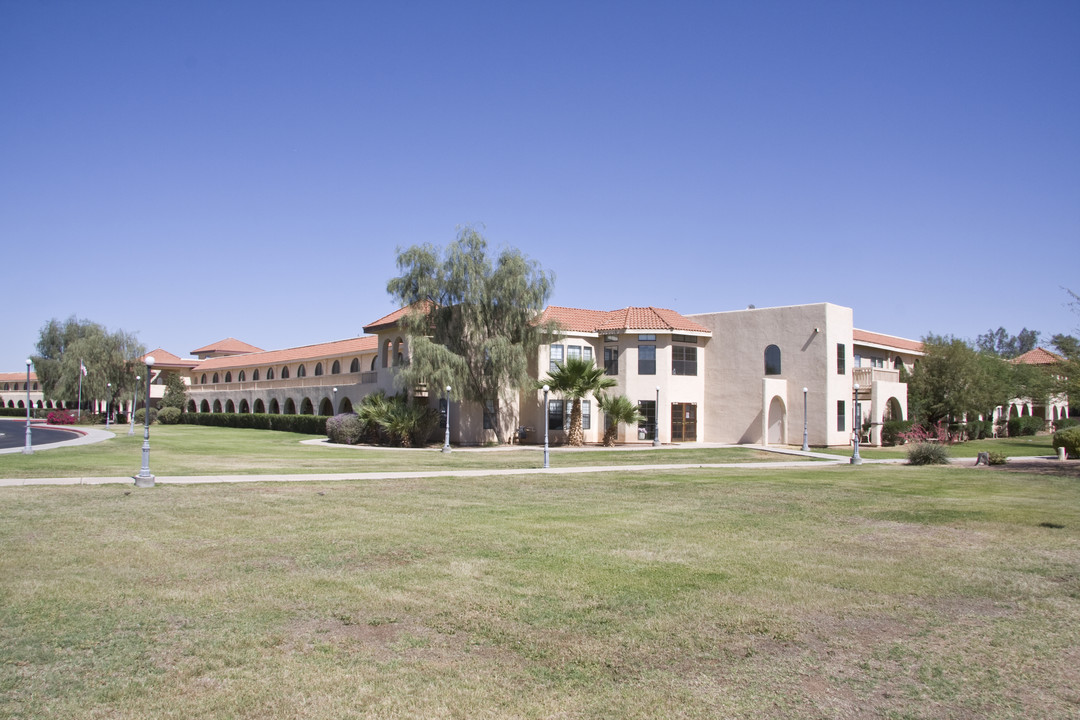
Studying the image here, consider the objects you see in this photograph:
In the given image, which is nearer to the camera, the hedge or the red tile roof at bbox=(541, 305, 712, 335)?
the red tile roof at bbox=(541, 305, 712, 335)

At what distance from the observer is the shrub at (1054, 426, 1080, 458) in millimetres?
30891

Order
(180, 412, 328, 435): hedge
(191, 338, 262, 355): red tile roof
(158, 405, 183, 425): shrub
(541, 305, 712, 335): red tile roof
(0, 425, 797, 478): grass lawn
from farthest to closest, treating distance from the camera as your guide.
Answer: (191, 338, 262, 355): red tile roof
(158, 405, 183, 425): shrub
(180, 412, 328, 435): hedge
(541, 305, 712, 335): red tile roof
(0, 425, 797, 478): grass lawn

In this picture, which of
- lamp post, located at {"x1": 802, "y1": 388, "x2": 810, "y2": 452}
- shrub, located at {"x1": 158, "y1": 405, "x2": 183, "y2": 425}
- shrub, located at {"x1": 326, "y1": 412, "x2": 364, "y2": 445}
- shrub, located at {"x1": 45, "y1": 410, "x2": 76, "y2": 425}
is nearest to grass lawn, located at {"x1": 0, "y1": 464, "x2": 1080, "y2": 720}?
lamp post, located at {"x1": 802, "y1": 388, "x2": 810, "y2": 452}

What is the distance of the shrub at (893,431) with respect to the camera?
4041 centimetres

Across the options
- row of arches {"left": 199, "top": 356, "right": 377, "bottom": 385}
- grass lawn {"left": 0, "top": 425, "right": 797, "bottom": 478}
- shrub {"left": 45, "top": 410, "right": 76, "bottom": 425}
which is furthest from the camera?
shrub {"left": 45, "top": 410, "right": 76, "bottom": 425}

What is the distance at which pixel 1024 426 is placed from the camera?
55781mm

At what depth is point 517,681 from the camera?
556cm

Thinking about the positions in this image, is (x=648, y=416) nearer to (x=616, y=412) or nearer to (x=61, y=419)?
(x=616, y=412)

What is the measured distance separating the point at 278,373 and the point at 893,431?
160 ft

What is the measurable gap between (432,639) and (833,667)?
128 inches

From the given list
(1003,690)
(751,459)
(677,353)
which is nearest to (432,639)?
(1003,690)

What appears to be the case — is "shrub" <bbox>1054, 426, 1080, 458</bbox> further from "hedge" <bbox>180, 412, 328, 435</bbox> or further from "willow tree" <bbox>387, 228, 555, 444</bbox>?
"hedge" <bbox>180, 412, 328, 435</bbox>

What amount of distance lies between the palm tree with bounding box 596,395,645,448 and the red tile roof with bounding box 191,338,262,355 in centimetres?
6020

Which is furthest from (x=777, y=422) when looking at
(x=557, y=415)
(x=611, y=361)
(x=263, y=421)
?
(x=263, y=421)
